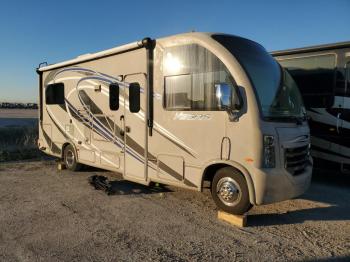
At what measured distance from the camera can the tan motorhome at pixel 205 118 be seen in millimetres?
5543

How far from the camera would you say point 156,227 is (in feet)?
18.4

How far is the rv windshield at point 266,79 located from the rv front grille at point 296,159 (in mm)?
528

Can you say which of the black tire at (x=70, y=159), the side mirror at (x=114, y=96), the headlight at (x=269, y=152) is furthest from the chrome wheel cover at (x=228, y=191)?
the black tire at (x=70, y=159)

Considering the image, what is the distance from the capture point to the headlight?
5.46 metres

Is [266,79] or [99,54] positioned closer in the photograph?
[266,79]

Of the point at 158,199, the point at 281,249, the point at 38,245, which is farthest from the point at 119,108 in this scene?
the point at 281,249

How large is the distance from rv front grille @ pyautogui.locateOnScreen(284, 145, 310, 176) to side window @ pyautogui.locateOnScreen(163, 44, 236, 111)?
3.89ft

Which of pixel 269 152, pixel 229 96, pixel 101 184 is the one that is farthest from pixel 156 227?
pixel 101 184

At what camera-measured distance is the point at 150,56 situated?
273 inches

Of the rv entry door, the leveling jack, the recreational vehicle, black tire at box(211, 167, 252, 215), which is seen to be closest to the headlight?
black tire at box(211, 167, 252, 215)

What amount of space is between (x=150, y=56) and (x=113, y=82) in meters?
1.26

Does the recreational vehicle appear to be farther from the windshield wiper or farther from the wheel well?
the wheel well

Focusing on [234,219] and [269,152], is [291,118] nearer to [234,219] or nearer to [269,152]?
[269,152]

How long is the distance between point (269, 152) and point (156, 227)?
1.96m
